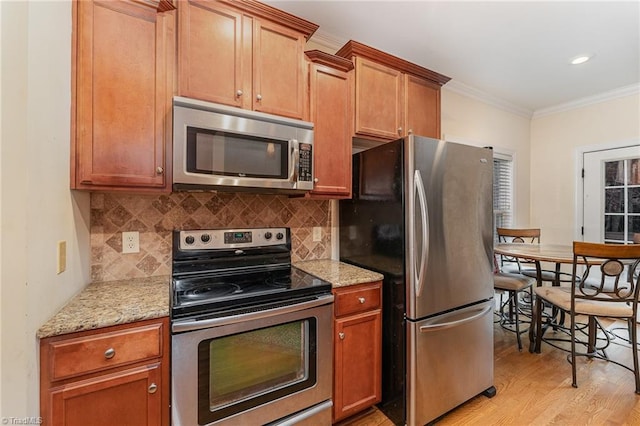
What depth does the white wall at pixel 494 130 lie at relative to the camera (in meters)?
3.16

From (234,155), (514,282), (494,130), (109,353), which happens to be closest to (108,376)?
(109,353)

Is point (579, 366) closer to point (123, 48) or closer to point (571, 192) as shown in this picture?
point (571, 192)

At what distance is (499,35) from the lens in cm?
226

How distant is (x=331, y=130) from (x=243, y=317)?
1.30m

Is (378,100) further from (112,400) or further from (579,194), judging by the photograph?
(579,194)

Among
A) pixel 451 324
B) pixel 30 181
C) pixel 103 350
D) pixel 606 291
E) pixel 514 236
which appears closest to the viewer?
pixel 30 181

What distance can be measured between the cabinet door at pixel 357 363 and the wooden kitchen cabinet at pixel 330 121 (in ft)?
2.77

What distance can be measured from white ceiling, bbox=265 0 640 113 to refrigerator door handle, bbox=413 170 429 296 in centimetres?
126

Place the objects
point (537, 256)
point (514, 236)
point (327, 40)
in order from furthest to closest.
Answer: point (514, 236), point (537, 256), point (327, 40)

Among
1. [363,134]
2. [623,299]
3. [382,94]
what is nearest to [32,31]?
[363,134]

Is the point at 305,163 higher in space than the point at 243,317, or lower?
higher

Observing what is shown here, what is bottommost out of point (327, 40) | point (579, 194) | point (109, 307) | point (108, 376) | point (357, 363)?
point (357, 363)

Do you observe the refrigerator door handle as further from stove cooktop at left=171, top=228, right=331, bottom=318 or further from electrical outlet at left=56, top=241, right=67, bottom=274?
electrical outlet at left=56, top=241, right=67, bottom=274

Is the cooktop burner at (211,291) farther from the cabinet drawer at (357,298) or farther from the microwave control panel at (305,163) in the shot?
the microwave control panel at (305,163)
